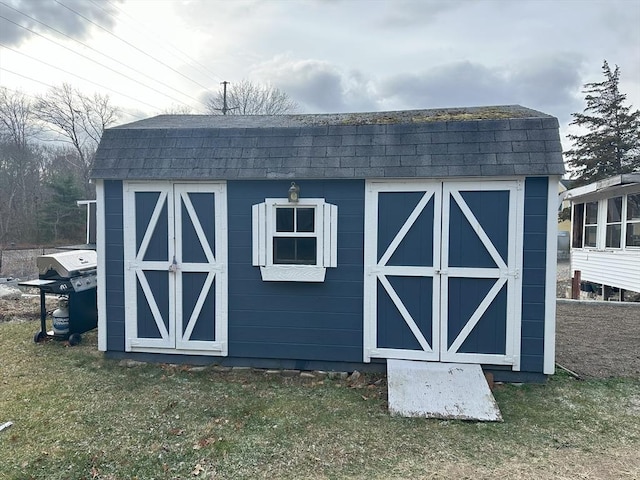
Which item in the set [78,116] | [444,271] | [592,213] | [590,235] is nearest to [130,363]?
[444,271]

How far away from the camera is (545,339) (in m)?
4.15

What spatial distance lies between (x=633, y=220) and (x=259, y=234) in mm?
9543

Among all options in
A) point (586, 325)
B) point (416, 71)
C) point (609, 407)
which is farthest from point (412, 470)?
point (416, 71)

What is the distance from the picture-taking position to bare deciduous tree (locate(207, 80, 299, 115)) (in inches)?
1024

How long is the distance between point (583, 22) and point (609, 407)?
7.45 metres

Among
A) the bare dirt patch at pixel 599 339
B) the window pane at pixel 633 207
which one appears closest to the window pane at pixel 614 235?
the window pane at pixel 633 207

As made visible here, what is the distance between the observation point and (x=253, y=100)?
87.7 feet

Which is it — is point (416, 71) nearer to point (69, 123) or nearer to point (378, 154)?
point (378, 154)

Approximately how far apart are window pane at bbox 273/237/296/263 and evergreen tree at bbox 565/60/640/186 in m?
21.8

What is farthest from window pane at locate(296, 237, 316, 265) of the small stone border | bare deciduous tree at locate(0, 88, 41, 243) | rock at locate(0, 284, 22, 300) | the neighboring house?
bare deciduous tree at locate(0, 88, 41, 243)

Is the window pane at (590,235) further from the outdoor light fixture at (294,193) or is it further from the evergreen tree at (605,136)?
the outdoor light fixture at (294,193)

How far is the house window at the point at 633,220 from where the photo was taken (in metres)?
9.13

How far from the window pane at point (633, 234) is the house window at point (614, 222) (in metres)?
0.37

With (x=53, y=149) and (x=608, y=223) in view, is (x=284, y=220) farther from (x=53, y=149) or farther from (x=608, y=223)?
(x=53, y=149)
